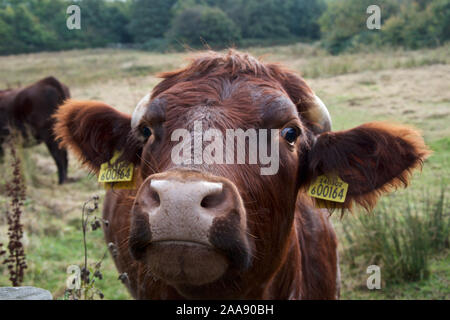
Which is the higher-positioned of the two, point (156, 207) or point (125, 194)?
point (156, 207)

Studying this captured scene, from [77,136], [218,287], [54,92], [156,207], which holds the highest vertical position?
[54,92]

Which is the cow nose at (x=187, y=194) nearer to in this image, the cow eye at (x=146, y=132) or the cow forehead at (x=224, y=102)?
the cow forehead at (x=224, y=102)

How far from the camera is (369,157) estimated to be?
2715mm

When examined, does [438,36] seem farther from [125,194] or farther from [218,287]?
[218,287]

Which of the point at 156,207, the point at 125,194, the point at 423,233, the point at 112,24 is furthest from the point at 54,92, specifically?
the point at 156,207

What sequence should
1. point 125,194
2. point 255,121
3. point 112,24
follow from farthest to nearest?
point 112,24, point 125,194, point 255,121

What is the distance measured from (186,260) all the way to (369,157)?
1472mm

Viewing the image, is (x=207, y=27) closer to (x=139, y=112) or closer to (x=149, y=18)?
(x=149, y=18)

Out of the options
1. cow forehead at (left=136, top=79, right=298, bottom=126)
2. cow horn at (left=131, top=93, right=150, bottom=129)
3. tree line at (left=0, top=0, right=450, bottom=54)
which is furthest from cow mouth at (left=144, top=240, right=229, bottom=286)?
tree line at (left=0, top=0, right=450, bottom=54)

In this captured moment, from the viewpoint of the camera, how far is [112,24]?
16.3 meters

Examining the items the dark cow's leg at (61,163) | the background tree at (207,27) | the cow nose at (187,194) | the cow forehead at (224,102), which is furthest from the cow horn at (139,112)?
the dark cow's leg at (61,163)

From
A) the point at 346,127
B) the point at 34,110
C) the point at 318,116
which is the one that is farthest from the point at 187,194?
the point at 34,110

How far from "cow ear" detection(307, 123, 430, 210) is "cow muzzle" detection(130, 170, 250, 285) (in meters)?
1.07

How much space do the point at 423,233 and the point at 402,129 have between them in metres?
2.39
